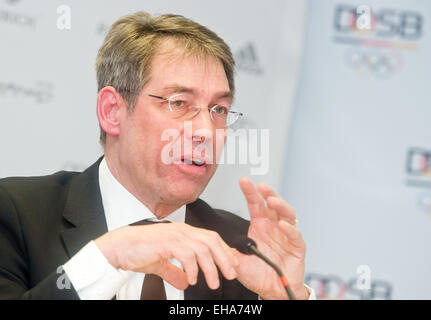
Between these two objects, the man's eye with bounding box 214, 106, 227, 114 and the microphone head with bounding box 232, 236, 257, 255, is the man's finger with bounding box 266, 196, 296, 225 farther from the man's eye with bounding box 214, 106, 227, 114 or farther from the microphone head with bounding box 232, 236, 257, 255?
the man's eye with bounding box 214, 106, 227, 114

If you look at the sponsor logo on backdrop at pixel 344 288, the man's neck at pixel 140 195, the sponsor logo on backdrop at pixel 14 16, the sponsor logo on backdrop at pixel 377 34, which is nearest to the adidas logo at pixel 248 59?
the sponsor logo on backdrop at pixel 377 34

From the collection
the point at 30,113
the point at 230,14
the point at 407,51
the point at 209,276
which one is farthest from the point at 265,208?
the point at 407,51

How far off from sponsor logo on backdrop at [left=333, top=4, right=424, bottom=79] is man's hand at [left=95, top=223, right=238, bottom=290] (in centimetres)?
219

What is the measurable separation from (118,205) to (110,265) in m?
0.53

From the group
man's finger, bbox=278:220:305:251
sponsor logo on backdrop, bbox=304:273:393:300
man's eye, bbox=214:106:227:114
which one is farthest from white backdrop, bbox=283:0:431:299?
man's finger, bbox=278:220:305:251

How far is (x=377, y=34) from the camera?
3.40 metres

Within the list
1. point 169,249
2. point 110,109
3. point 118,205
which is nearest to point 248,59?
point 110,109

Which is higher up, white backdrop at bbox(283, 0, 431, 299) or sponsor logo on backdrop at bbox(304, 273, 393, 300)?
white backdrop at bbox(283, 0, 431, 299)

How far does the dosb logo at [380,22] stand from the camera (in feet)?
11.1

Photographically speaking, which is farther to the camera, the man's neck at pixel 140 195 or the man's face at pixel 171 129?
the man's neck at pixel 140 195

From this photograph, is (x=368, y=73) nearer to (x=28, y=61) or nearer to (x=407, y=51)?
(x=407, y=51)

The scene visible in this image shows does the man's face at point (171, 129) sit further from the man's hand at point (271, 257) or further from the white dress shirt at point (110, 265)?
the man's hand at point (271, 257)

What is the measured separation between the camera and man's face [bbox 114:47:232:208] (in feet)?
6.35

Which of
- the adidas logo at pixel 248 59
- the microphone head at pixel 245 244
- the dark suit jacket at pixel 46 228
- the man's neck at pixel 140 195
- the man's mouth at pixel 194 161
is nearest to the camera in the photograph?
the microphone head at pixel 245 244
